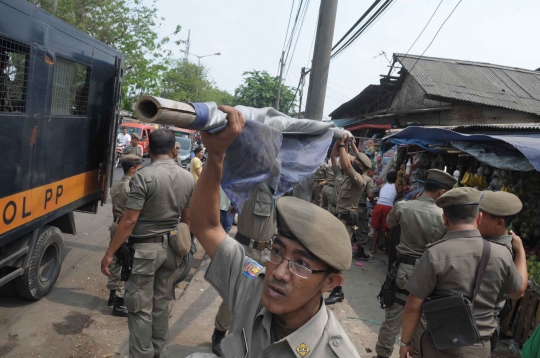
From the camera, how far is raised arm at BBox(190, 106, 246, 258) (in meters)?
1.59

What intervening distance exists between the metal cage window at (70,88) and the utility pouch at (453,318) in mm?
4138

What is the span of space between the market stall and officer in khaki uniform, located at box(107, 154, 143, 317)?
450cm

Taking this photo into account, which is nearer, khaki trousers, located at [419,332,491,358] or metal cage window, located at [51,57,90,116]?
khaki trousers, located at [419,332,491,358]

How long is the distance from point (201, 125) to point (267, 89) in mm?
33761

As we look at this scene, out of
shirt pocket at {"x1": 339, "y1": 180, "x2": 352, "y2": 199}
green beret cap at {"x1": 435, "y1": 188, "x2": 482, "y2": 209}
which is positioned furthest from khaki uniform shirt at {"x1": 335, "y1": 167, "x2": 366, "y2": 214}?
green beret cap at {"x1": 435, "y1": 188, "x2": 482, "y2": 209}

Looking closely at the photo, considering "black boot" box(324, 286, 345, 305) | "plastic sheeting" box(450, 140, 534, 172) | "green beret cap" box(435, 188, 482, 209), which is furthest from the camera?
"black boot" box(324, 286, 345, 305)

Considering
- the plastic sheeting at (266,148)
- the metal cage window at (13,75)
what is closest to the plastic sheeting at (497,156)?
the plastic sheeting at (266,148)

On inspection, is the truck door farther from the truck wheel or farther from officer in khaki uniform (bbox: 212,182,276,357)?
officer in khaki uniform (bbox: 212,182,276,357)

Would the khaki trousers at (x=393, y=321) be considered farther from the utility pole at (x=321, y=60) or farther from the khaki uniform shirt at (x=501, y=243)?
the utility pole at (x=321, y=60)

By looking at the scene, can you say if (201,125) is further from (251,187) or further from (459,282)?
(459,282)

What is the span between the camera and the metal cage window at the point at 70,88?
470cm

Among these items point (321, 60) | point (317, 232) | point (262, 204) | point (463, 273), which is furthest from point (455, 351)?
point (321, 60)

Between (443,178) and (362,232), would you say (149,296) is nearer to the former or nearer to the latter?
(443,178)

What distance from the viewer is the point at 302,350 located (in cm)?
149
